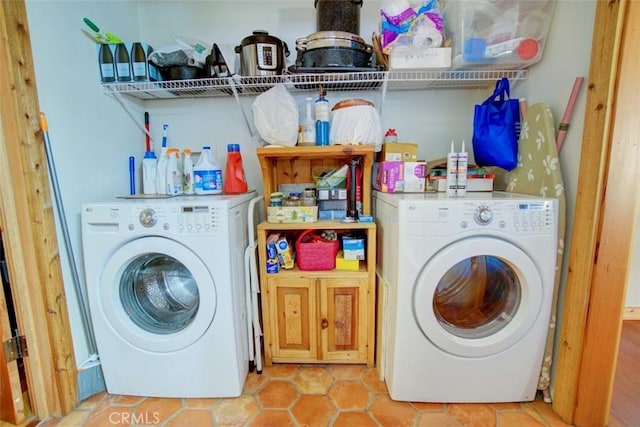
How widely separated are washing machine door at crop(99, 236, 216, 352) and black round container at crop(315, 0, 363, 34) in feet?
4.23

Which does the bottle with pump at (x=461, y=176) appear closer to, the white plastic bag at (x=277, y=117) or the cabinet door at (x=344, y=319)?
the cabinet door at (x=344, y=319)

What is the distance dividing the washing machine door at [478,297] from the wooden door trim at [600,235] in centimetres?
16

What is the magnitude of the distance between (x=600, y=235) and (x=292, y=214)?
3.99ft

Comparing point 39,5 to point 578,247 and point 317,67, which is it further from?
point 578,247

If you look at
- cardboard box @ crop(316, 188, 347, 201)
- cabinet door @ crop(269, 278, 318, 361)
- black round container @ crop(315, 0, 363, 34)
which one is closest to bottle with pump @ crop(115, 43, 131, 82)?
black round container @ crop(315, 0, 363, 34)

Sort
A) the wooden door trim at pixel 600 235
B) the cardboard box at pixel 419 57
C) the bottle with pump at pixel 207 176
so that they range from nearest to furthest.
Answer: the wooden door trim at pixel 600 235
the cardboard box at pixel 419 57
the bottle with pump at pixel 207 176

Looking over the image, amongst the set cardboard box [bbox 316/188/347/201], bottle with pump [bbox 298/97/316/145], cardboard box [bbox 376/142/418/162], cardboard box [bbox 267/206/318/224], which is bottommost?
cardboard box [bbox 267/206/318/224]

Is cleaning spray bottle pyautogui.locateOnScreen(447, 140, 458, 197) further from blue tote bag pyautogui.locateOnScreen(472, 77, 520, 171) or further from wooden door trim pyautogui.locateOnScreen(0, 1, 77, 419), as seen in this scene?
wooden door trim pyautogui.locateOnScreen(0, 1, 77, 419)

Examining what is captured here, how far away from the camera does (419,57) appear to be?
4.30ft

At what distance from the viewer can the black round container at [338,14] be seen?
4.58 feet

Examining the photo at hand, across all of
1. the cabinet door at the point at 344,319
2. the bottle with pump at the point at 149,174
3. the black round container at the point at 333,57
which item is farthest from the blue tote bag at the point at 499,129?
the bottle with pump at the point at 149,174

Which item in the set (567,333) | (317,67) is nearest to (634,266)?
(567,333)

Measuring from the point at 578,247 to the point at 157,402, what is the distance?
189cm

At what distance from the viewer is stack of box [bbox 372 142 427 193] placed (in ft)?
4.71
